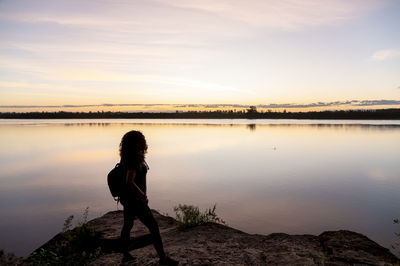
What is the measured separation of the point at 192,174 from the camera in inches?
663

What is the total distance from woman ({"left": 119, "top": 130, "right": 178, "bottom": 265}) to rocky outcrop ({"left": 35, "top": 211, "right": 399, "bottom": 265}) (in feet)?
2.23

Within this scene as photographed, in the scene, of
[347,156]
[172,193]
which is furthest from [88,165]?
[347,156]

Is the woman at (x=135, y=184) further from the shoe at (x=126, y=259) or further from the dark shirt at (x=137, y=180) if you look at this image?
the shoe at (x=126, y=259)

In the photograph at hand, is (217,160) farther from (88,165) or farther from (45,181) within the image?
(45,181)

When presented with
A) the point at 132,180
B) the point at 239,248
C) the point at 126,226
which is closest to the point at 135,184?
the point at 132,180

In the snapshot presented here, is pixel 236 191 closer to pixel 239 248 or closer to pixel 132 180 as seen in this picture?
pixel 239 248

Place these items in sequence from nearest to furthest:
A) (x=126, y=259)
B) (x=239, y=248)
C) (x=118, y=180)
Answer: (x=118, y=180) < (x=126, y=259) < (x=239, y=248)

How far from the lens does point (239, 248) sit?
18.9ft

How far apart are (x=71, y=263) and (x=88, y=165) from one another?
623 inches

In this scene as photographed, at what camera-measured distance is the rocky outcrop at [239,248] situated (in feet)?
16.7

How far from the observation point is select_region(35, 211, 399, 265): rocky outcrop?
509 cm

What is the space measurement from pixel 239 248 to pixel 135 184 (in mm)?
2597

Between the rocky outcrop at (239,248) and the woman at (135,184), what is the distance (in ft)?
A: 2.23

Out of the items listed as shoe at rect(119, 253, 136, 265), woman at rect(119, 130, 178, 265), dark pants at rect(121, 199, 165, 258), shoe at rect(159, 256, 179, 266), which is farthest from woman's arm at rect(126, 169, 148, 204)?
shoe at rect(119, 253, 136, 265)
